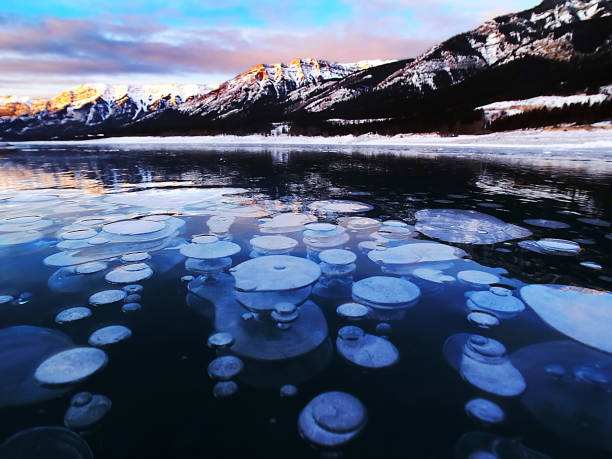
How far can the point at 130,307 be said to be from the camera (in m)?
2.83

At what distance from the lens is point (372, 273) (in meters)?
3.59

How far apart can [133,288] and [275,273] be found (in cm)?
146

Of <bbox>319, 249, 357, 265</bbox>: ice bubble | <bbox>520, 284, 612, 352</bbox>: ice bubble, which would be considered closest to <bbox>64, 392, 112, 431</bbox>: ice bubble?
<bbox>319, 249, 357, 265</bbox>: ice bubble

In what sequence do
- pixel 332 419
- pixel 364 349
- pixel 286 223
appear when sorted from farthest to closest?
pixel 286 223, pixel 364 349, pixel 332 419

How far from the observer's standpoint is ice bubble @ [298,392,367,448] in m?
1.58

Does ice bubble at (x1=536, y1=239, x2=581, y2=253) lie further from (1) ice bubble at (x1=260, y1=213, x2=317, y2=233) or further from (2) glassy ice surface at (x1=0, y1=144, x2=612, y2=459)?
(1) ice bubble at (x1=260, y1=213, x2=317, y2=233)

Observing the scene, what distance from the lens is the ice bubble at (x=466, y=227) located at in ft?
15.8

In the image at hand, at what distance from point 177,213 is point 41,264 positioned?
2745 mm

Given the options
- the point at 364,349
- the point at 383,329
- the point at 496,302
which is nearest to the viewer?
the point at 364,349

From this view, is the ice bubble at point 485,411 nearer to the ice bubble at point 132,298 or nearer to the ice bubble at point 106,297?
the ice bubble at point 132,298

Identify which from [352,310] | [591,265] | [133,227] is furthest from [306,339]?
[133,227]

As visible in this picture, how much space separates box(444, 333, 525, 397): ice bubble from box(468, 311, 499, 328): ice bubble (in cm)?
23

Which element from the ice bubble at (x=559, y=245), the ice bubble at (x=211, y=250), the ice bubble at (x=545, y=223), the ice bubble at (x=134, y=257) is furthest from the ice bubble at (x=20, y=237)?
the ice bubble at (x=545, y=223)

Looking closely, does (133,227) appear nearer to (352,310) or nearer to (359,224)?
(359,224)
